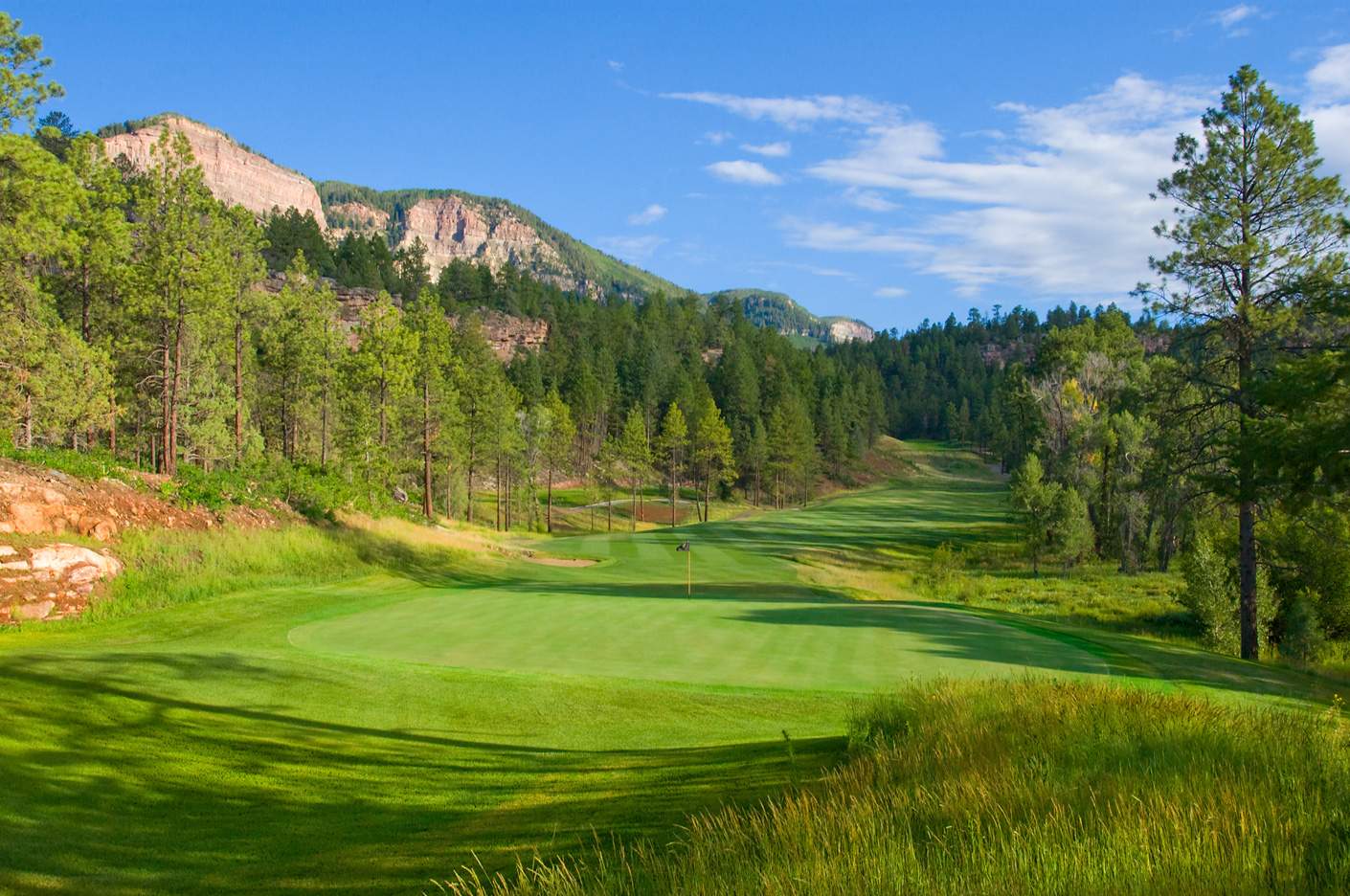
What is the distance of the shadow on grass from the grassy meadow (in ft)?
0.09

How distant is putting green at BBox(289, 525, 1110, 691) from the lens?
11695 mm

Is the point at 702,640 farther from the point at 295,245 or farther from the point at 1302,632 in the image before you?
the point at 295,245

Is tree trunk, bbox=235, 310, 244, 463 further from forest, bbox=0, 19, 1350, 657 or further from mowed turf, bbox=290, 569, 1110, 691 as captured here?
mowed turf, bbox=290, 569, 1110, 691

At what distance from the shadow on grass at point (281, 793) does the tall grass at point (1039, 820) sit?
0.78 metres

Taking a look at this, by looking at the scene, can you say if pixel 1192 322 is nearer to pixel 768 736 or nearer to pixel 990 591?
pixel 990 591

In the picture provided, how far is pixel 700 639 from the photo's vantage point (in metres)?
14.2

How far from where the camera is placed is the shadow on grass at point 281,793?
479cm

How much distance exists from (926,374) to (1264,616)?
161520 millimetres

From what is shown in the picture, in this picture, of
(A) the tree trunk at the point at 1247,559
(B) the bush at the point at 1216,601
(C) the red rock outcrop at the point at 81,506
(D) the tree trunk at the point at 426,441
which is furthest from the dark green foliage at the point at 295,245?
(A) the tree trunk at the point at 1247,559

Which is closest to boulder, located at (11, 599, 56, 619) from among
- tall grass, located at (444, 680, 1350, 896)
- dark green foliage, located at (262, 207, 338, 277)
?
tall grass, located at (444, 680, 1350, 896)

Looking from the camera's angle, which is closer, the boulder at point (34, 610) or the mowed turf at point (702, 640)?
the mowed turf at point (702, 640)

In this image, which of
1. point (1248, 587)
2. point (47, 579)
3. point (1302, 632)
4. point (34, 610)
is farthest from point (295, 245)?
point (1302, 632)

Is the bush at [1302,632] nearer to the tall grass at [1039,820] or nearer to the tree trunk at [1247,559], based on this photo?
the tree trunk at [1247,559]

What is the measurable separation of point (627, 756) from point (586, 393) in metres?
83.7
